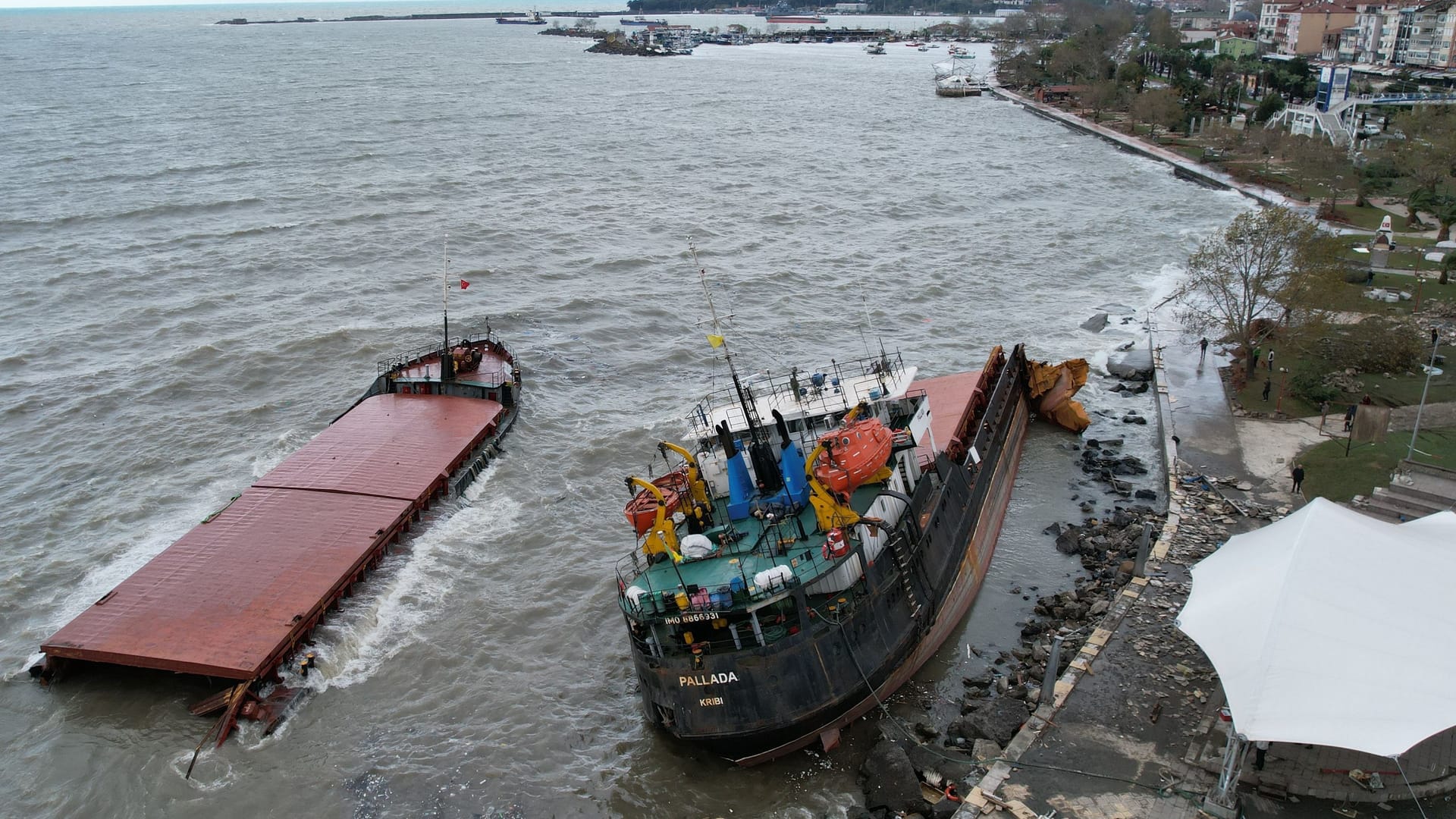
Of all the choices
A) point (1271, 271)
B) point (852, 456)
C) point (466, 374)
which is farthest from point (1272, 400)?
point (466, 374)

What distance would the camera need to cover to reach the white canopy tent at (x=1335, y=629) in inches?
659

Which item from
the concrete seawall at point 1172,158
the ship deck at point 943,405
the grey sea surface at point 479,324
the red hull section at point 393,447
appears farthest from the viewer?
the concrete seawall at point 1172,158

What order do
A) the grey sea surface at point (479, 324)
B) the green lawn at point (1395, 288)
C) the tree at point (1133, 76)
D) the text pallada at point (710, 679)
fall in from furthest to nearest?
1. the tree at point (1133, 76)
2. the green lawn at point (1395, 288)
3. the grey sea surface at point (479, 324)
4. the text pallada at point (710, 679)

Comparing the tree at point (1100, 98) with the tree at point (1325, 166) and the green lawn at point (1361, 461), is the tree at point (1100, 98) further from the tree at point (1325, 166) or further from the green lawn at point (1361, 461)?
the green lawn at point (1361, 461)

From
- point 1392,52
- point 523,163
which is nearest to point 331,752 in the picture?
point 523,163

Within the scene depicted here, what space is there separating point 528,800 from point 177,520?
19565 millimetres

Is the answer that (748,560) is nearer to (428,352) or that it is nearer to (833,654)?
(833,654)

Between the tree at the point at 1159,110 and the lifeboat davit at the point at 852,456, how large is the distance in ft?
299

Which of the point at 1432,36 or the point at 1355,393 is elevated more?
the point at 1432,36

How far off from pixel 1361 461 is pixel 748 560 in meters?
20.3

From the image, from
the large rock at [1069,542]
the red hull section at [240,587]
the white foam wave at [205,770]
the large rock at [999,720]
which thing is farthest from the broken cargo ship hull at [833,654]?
the red hull section at [240,587]

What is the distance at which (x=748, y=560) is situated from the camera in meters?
23.5

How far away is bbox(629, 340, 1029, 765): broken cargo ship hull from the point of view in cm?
2117

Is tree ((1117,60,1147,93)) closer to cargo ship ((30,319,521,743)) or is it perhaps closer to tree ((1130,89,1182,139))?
tree ((1130,89,1182,139))
